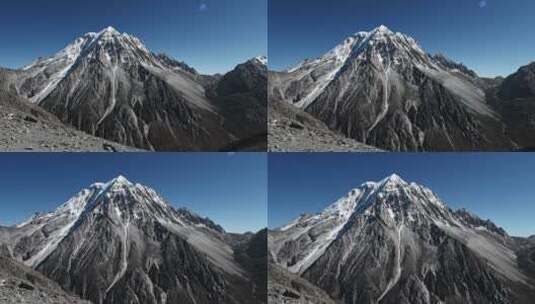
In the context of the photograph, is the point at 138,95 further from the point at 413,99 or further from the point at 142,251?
the point at 142,251

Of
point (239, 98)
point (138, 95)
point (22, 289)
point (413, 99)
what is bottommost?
point (22, 289)

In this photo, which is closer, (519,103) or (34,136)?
(34,136)

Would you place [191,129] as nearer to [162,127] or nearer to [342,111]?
[162,127]

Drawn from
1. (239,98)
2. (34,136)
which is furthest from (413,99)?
(34,136)

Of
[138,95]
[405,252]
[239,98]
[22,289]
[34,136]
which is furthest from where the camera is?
[138,95]

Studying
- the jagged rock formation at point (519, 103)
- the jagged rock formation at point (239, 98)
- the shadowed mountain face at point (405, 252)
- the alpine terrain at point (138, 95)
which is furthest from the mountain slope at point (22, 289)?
the jagged rock formation at point (519, 103)
